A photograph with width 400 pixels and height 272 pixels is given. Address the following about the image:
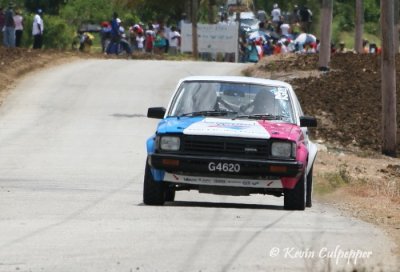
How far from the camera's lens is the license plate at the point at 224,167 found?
1560 centimetres

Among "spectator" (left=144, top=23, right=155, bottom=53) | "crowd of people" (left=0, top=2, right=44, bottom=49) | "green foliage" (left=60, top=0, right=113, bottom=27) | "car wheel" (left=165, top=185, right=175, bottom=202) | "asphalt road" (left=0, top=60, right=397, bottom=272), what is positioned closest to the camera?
"asphalt road" (left=0, top=60, right=397, bottom=272)

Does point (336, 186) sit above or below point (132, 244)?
below

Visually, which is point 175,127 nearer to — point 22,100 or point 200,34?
point 22,100

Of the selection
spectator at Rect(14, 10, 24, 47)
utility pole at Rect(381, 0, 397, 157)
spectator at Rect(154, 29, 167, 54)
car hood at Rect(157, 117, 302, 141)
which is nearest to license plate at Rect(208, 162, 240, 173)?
car hood at Rect(157, 117, 302, 141)

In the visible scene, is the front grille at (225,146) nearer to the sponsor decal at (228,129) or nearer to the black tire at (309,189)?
the sponsor decal at (228,129)

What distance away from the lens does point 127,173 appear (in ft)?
74.6

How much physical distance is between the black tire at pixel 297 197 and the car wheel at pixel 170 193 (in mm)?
1400

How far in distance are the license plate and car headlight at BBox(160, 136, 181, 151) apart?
44 cm

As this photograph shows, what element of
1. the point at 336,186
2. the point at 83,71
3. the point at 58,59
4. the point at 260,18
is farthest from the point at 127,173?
the point at 260,18

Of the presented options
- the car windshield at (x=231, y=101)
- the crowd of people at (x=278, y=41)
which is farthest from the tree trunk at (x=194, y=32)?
the car windshield at (x=231, y=101)

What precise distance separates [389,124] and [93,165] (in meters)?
8.63

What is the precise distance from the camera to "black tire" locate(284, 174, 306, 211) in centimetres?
1593

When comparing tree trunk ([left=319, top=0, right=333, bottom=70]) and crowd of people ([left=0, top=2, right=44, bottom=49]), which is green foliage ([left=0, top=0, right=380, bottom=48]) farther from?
tree trunk ([left=319, top=0, right=333, bottom=70])

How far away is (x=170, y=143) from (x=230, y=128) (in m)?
0.72
